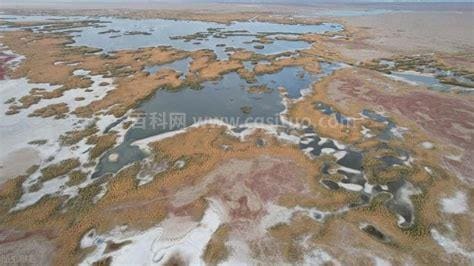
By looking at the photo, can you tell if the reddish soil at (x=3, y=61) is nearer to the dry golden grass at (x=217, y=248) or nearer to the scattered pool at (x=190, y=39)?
the scattered pool at (x=190, y=39)

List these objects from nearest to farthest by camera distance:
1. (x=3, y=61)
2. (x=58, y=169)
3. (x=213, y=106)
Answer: (x=58, y=169) → (x=213, y=106) → (x=3, y=61)

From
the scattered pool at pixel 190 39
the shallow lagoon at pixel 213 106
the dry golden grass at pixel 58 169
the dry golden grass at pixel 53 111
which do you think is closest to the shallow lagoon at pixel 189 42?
the scattered pool at pixel 190 39

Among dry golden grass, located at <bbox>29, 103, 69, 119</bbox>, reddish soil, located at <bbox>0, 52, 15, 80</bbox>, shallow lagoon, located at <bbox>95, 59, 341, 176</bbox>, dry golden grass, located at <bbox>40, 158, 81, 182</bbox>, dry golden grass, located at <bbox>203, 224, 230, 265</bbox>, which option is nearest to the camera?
dry golden grass, located at <bbox>203, 224, 230, 265</bbox>

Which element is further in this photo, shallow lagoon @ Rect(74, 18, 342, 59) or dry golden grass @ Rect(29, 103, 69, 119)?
shallow lagoon @ Rect(74, 18, 342, 59)

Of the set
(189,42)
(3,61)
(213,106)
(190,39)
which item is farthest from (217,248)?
(190,39)

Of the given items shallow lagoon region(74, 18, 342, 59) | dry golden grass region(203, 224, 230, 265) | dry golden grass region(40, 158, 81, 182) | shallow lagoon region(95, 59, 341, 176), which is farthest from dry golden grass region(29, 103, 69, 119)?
shallow lagoon region(74, 18, 342, 59)

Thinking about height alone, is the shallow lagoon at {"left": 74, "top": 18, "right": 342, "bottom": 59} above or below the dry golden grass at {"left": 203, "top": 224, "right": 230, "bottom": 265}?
above

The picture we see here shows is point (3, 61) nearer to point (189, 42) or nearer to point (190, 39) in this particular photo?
point (189, 42)

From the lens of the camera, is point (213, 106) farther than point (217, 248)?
Yes

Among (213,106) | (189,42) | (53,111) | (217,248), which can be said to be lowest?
(217,248)

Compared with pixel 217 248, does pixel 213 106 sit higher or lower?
higher

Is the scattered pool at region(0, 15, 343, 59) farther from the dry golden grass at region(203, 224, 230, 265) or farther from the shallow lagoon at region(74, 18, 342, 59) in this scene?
the dry golden grass at region(203, 224, 230, 265)

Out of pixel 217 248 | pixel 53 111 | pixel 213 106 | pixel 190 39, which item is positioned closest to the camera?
pixel 217 248
